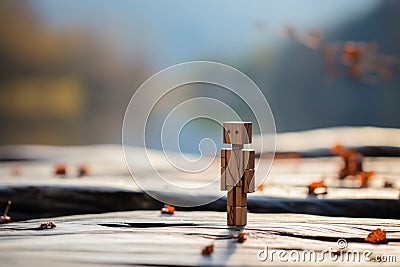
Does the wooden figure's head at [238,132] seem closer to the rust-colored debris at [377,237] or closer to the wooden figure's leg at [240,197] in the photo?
the wooden figure's leg at [240,197]

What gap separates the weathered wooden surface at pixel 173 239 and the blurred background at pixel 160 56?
2342mm

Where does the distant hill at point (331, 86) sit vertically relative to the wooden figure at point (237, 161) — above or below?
above

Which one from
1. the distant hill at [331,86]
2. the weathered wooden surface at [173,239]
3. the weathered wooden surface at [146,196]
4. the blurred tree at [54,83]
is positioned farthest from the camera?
the blurred tree at [54,83]

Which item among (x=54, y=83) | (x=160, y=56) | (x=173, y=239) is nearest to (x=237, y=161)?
(x=173, y=239)

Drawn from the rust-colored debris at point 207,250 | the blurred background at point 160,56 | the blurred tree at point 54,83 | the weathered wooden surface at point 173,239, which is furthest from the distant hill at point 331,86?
the rust-colored debris at point 207,250

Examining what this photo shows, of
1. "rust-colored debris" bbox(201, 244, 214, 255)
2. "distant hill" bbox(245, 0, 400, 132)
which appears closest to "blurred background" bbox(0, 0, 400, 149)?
"distant hill" bbox(245, 0, 400, 132)

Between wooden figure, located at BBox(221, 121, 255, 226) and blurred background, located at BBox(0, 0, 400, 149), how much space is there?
2409 millimetres

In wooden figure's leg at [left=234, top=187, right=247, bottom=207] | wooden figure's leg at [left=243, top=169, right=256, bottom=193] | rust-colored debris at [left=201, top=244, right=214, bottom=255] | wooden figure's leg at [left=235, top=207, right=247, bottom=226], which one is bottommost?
rust-colored debris at [left=201, top=244, right=214, bottom=255]

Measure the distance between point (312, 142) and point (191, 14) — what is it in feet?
5.82

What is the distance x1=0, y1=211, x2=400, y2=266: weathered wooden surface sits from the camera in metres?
A: 0.70

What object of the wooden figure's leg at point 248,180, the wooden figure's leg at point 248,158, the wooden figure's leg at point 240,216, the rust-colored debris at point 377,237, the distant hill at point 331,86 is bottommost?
the rust-colored debris at point 377,237

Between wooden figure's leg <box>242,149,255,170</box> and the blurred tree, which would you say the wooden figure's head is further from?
the blurred tree

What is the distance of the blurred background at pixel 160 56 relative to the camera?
10.7 feet

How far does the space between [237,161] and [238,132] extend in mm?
43
